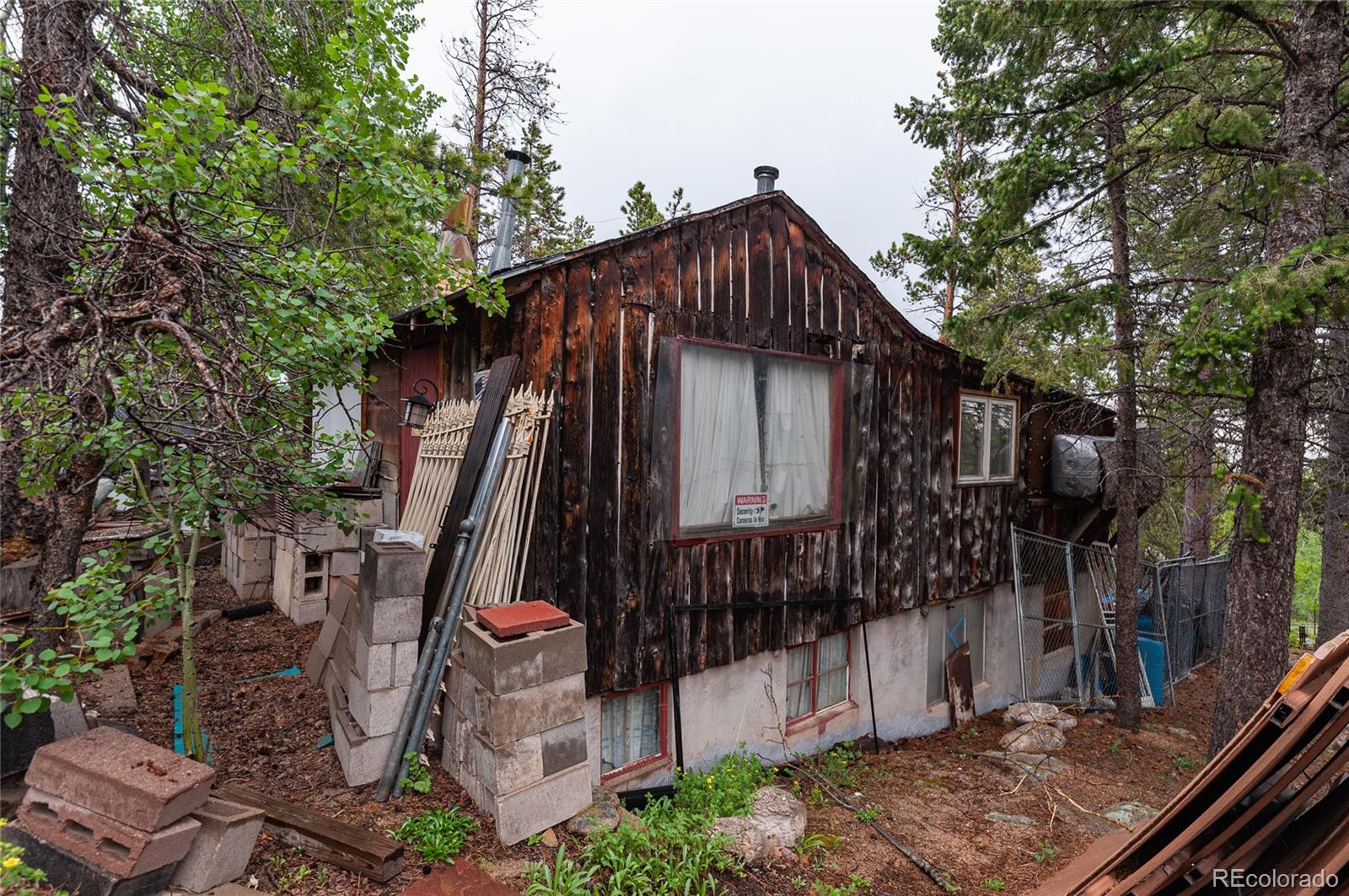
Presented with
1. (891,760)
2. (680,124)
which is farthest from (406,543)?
(680,124)

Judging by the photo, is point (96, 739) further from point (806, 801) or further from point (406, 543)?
point (806, 801)

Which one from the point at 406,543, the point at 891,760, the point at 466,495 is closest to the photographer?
the point at 406,543

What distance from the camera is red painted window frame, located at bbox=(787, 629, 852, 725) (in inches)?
284

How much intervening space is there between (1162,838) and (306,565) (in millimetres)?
8951

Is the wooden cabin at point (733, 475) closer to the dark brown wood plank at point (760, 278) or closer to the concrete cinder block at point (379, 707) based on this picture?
the dark brown wood plank at point (760, 278)

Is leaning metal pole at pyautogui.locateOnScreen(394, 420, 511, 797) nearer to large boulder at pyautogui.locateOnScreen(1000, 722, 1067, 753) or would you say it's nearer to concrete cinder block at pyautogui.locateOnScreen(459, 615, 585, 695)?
concrete cinder block at pyautogui.locateOnScreen(459, 615, 585, 695)

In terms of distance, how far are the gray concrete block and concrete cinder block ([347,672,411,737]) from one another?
1.11 m

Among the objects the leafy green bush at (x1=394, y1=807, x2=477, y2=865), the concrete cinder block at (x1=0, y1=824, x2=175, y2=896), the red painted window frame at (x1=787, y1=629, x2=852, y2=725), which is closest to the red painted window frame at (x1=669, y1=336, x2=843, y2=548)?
the red painted window frame at (x1=787, y1=629, x2=852, y2=725)

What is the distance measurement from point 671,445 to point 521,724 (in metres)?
2.76

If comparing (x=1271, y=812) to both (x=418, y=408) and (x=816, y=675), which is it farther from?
(x=418, y=408)

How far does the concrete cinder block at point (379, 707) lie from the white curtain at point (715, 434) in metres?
2.81

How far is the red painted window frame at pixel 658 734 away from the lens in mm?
5586

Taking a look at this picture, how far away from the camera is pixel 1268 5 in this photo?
564 cm

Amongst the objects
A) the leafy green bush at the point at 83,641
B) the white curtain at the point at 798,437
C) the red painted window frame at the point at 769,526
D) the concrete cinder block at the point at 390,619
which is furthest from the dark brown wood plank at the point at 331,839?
the white curtain at the point at 798,437
